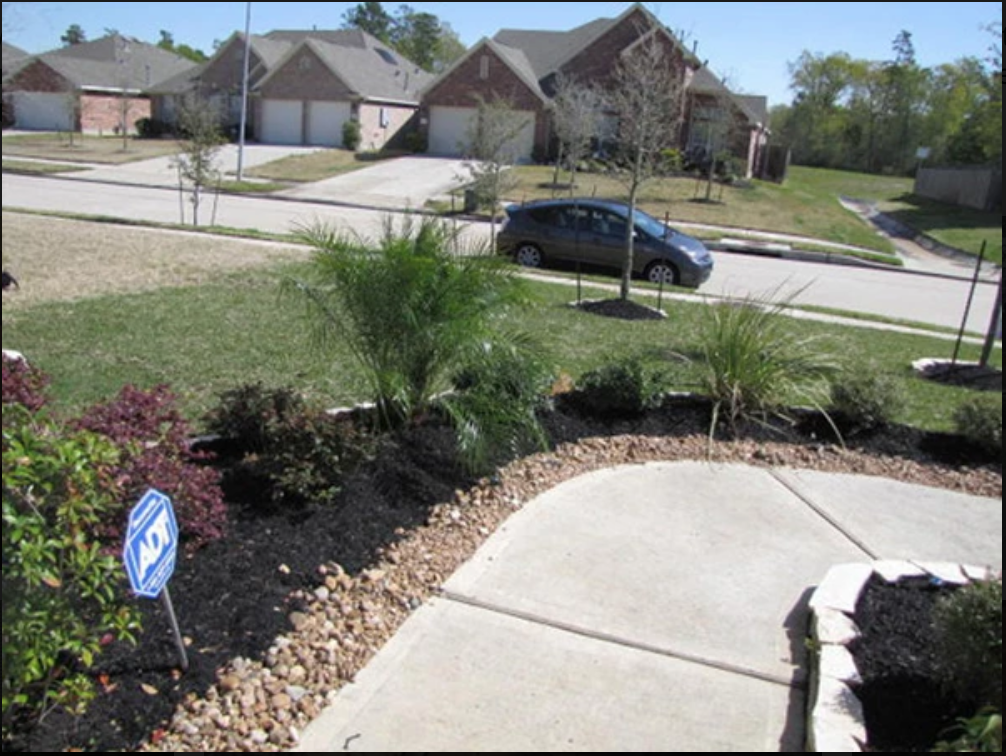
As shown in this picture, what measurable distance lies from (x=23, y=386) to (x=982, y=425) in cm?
624

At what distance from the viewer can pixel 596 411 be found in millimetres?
6492

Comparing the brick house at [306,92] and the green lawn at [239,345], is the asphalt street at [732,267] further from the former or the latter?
the brick house at [306,92]

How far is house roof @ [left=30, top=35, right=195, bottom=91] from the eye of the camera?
45281mm

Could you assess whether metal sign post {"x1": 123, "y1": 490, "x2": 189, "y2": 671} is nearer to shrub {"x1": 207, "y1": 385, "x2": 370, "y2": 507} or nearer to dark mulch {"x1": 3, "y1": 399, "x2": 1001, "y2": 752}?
dark mulch {"x1": 3, "y1": 399, "x2": 1001, "y2": 752}

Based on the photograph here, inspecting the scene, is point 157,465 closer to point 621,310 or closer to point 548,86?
point 621,310

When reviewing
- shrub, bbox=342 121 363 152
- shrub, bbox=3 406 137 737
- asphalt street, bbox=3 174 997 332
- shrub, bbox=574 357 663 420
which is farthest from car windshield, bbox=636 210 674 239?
shrub, bbox=342 121 363 152

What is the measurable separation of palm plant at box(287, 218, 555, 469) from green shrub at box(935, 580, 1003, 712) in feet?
8.87

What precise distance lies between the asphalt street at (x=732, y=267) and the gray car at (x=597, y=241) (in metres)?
0.63

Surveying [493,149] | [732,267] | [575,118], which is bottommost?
[732,267]

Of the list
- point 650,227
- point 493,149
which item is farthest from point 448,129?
point 650,227

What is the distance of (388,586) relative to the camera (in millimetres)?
4012

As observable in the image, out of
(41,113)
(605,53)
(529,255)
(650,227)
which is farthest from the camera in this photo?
(41,113)

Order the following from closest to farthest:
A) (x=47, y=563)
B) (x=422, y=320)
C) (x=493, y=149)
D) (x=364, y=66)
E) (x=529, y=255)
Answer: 1. (x=47, y=563)
2. (x=422, y=320)
3. (x=529, y=255)
4. (x=493, y=149)
5. (x=364, y=66)

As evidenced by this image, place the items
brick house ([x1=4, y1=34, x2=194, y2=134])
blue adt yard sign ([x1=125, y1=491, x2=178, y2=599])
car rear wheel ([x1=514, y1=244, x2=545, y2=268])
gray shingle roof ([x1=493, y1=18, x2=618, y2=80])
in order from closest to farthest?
1. blue adt yard sign ([x1=125, y1=491, x2=178, y2=599])
2. car rear wheel ([x1=514, y1=244, x2=545, y2=268])
3. gray shingle roof ([x1=493, y1=18, x2=618, y2=80])
4. brick house ([x1=4, y1=34, x2=194, y2=134])
